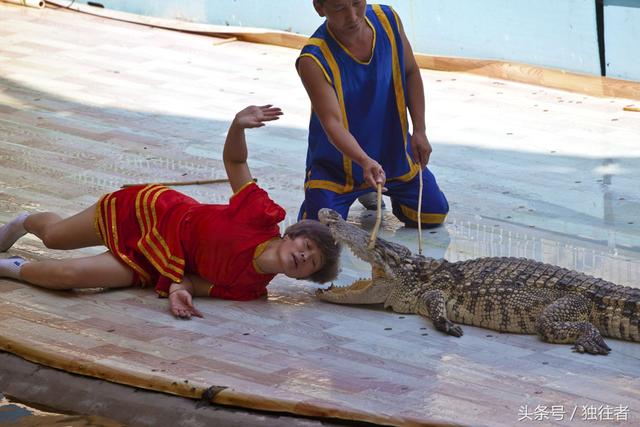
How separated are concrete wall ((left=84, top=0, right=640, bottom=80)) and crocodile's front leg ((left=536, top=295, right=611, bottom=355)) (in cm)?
302

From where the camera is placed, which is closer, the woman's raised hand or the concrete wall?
the woman's raised hand

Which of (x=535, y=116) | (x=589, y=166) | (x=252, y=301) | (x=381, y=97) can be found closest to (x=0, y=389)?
(x=252, y=301)

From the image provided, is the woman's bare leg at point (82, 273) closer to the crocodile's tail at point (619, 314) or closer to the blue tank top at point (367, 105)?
the blue tank top at point (367, 105)

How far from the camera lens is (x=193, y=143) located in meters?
5.30

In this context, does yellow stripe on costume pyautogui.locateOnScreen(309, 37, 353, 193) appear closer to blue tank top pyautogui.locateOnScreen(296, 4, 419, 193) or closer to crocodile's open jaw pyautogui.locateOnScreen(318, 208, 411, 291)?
blue tank top pyautogui.locateOnScreen(296, 4, 419, 193)

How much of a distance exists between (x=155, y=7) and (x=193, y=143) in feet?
9.56

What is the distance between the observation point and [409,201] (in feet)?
13.6

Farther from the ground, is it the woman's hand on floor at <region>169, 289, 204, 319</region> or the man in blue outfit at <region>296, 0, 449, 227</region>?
the man in blue outfit at <region>296, 0, 449, 227</region>

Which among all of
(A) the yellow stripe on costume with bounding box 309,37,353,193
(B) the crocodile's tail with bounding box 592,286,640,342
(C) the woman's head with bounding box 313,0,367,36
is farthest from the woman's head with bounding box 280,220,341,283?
(B) the crocodile's tail with bounding box 592,286,640,342

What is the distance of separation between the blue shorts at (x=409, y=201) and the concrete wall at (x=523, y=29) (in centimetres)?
224

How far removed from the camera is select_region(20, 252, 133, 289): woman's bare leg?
11.3ft

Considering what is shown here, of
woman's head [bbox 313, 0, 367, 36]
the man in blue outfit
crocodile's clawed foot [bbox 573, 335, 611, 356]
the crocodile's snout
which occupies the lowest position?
crocodile's clawed foot [bbox 573, 335, 611, 356]

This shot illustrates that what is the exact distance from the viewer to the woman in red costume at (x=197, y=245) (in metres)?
3.38

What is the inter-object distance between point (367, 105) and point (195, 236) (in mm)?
870
